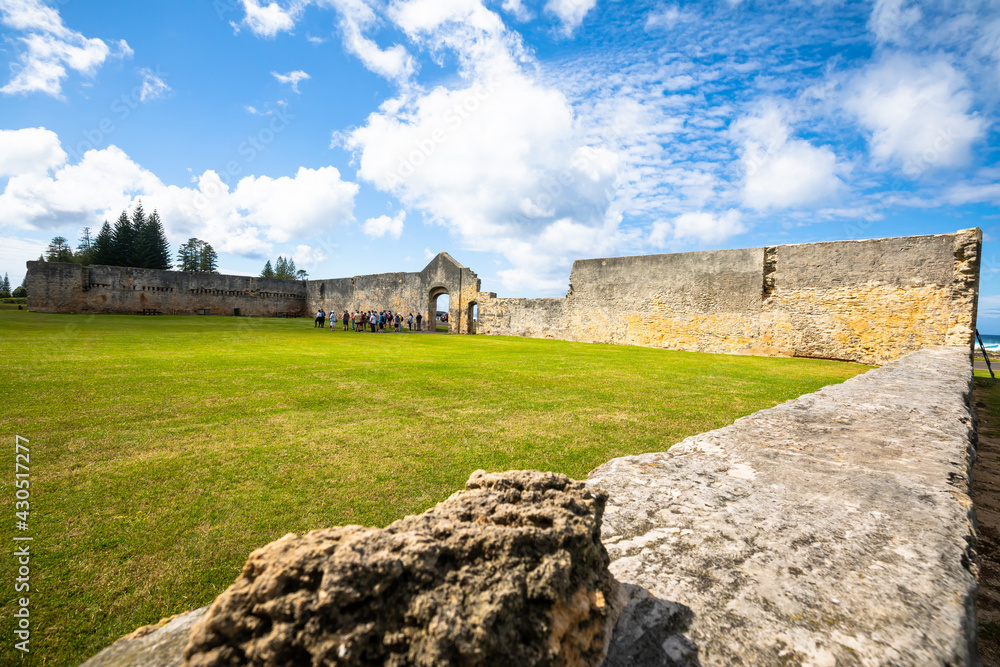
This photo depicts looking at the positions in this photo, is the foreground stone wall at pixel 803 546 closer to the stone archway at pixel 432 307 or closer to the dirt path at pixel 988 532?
the dirt path at pixel 988 532

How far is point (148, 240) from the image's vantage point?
4338 cm

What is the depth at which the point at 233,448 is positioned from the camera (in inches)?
143

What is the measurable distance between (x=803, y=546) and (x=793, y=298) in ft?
50.9

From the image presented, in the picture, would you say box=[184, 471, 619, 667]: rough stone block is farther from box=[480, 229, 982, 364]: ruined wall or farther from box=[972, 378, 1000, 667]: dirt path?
box=[480, 229, 982, 364]: ruined wall

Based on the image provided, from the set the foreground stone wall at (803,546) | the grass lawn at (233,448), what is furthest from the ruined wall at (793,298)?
the foreground stone wall at (803,546)

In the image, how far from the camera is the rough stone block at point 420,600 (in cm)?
75

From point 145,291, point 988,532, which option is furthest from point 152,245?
point 988,532

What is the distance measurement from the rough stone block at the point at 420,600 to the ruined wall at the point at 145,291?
3426 cm

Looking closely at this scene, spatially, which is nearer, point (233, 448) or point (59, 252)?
point (233, 448)

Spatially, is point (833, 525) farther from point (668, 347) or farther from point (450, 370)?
point (668, 347)

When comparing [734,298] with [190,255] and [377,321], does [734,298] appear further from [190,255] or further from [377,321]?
[190,255]

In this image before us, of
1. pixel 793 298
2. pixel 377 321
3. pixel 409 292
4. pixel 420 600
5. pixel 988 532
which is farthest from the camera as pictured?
pixel 409 292

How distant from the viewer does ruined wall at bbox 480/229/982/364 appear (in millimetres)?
11688

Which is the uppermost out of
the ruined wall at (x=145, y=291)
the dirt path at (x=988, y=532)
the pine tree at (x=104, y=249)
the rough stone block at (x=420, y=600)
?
the pine tree at (x=104, y=249)
